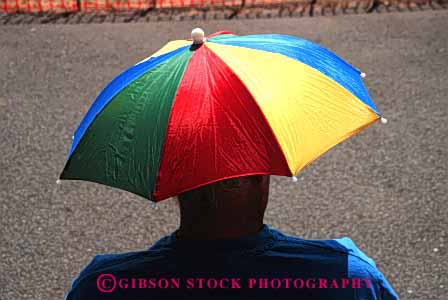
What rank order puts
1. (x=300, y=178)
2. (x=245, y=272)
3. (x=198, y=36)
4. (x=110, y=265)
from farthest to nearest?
1. (x=300, y=178)
2. (x=198, y=36)
3. (x=110, y=265)
4. (x=245, y=272)

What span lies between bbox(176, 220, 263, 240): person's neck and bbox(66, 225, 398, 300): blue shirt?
0.04 ft

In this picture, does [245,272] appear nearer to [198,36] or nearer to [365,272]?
[365,272]

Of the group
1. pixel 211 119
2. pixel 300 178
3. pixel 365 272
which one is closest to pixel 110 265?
pixel 211 119

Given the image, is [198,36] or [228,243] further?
[198,36]

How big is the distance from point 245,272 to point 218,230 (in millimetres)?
129

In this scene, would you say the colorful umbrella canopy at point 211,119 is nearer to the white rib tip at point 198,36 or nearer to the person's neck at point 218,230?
the white rib tip at point 198,36

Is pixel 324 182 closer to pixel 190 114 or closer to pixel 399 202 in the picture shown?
pixel 399 202

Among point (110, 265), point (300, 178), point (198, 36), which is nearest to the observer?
point (110, 265)

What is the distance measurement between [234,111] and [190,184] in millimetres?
243

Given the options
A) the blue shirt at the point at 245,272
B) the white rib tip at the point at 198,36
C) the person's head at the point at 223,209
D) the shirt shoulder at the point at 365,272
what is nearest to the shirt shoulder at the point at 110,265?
the blue shirt at the point at 245,272

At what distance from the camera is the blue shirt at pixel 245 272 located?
6.54 feet

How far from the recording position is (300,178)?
18.0ft

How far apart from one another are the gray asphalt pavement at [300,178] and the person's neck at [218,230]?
99.2 inches

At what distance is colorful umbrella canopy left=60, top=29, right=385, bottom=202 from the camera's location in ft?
6.93
